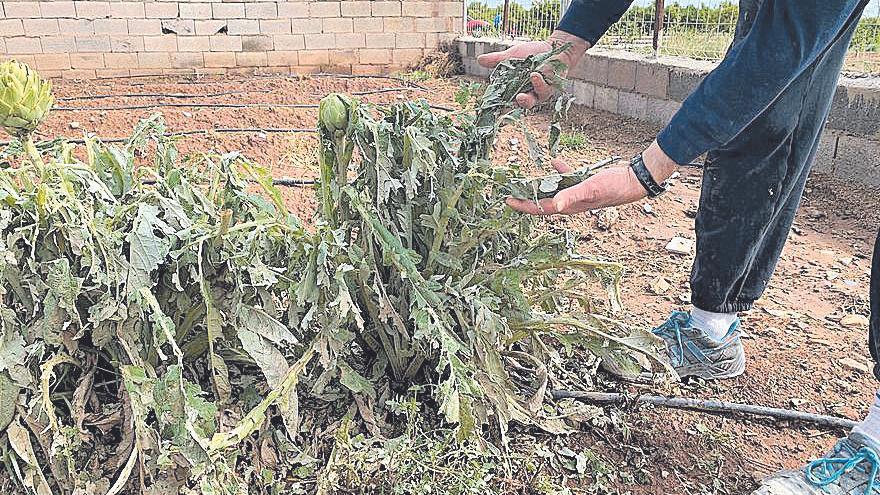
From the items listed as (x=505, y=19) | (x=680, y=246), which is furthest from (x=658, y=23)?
(x=505, y=19)

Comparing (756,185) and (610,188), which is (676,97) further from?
(610,188)

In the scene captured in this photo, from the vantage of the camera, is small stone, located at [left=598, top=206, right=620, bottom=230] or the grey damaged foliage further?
small stone, located at [left=598, top=206, right=620, bottom=230]

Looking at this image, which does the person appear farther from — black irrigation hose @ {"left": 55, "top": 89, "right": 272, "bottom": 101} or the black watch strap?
black irrigation hose @ {"left": 55, "top": 89, "right": 272, "bottom": 101}

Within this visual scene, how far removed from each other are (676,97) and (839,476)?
3.56 metres

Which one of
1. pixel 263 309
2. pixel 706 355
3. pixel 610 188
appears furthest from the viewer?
pixel 706 355

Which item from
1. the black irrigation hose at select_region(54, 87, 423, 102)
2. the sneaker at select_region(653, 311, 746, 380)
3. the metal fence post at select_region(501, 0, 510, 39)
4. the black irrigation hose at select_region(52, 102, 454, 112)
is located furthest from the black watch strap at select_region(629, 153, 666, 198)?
the metal fence post at select_region(501, 0, 510, 39)

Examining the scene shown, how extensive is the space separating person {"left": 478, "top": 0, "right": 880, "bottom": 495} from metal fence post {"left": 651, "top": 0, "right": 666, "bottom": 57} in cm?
348

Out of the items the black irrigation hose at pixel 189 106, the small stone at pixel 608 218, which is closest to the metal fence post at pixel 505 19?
the black irrigation hose at pixel 189 106

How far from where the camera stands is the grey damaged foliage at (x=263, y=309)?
140cm

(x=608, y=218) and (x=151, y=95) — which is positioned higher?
(x=151, y=95)

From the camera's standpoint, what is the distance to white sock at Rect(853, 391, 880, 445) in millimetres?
1615

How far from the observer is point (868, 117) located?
3.44 m

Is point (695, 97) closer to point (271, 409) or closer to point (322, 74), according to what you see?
point (271, 409)

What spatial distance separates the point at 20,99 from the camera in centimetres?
142
